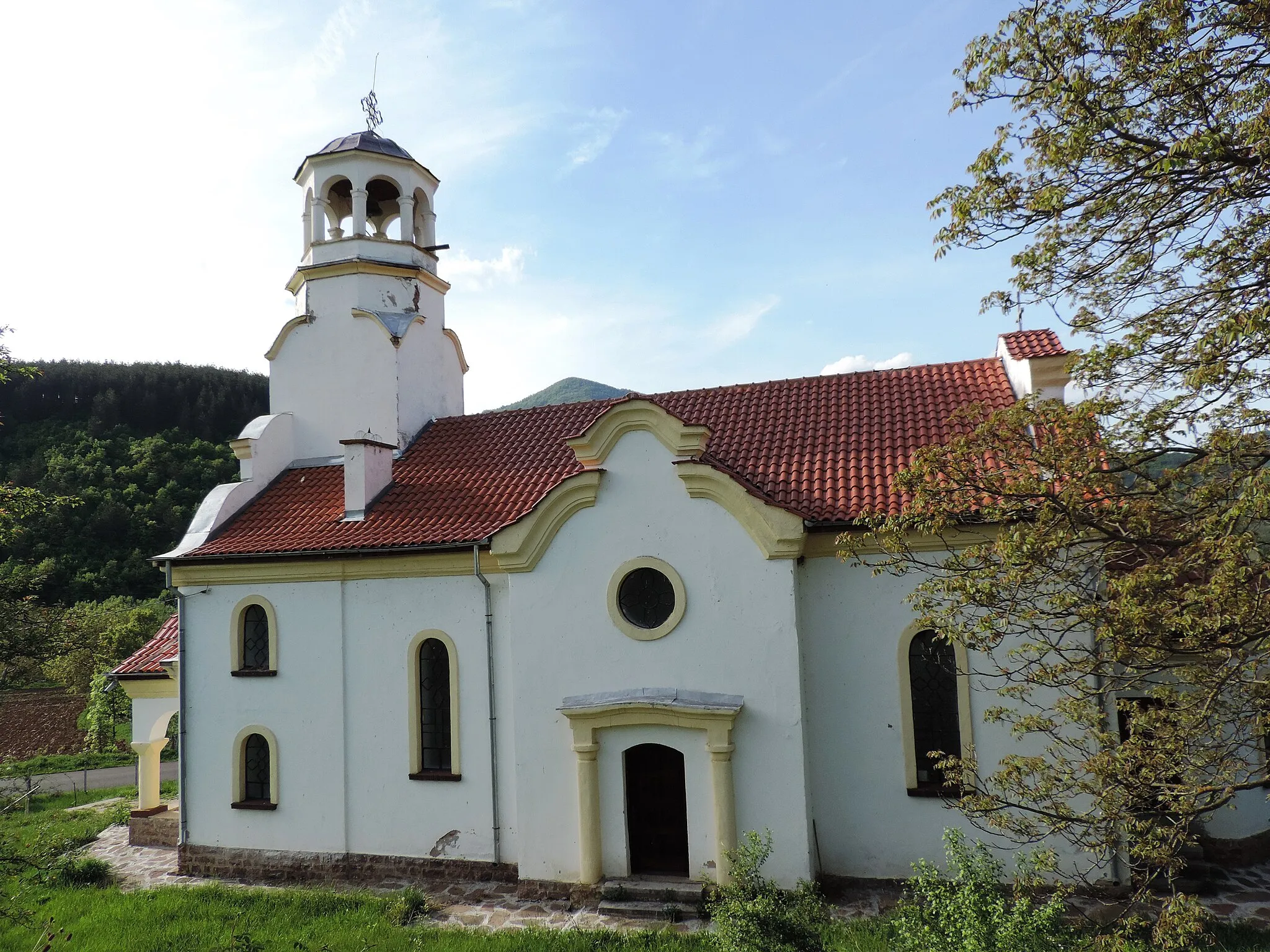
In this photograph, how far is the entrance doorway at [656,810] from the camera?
1102cm

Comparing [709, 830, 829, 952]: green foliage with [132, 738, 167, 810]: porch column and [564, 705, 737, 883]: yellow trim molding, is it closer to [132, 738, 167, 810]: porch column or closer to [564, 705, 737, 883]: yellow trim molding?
[564, 705, 737, 883]: yellow trim molding

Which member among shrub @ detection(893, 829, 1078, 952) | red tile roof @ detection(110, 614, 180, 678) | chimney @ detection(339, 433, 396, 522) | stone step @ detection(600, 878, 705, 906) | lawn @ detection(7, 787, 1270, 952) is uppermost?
chimney @ detection(339, 433, 396, 522)

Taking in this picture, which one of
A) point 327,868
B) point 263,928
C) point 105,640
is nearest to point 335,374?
point 327,868

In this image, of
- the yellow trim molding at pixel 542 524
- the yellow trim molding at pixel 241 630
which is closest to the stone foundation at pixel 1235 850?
the yellow trim molding at pixel 542 524

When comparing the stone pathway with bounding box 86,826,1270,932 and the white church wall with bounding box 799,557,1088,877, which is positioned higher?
the white church wall with bounding box 799,557,1088,877

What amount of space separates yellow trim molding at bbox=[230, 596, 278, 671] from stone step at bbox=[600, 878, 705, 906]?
21.6ft

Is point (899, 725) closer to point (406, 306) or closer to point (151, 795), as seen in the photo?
point (406, 306)

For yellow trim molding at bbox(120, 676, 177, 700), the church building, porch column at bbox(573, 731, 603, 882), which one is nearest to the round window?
the church building

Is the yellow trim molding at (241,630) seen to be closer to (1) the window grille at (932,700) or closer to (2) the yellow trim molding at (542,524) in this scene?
(2) the yellow trim molding at (542,524)

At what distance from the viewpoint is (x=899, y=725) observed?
1062 cm

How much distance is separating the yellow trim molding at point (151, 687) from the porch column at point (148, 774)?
95cm

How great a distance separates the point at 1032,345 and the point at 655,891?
31.5ft

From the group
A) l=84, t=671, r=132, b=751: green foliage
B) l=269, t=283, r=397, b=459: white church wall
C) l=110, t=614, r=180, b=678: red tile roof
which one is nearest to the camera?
l=110, t=614, r=180, b=678: red tile roof

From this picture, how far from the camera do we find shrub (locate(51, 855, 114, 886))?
12492 millimetres
